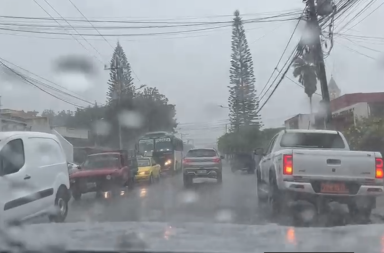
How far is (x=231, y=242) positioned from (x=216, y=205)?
28.9 ft

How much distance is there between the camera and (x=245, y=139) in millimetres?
41656

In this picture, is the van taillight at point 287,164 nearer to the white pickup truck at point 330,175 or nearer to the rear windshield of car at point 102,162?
the white pickup truck at point 330,175

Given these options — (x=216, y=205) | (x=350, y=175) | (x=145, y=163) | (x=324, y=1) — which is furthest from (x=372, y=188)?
(x=145, y=163)

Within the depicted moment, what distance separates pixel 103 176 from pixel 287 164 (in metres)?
8.52

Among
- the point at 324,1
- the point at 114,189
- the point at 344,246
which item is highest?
the point at 324,1

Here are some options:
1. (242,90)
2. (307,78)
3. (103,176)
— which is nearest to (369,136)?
(307,78)

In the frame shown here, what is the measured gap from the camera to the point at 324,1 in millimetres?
18625

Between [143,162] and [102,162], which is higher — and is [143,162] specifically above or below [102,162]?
below

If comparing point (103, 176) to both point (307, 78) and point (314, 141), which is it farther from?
point (307, 78)

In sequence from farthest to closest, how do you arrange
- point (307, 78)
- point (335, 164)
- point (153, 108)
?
point (153, 108)
point (307, 78)
point (335, 164)

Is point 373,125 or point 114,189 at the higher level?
point 373,125

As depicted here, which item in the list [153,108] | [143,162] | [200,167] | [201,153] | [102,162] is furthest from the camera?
[153,108]

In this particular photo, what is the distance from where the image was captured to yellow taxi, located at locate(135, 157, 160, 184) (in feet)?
72.5

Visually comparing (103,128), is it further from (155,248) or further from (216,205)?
(155,248)
